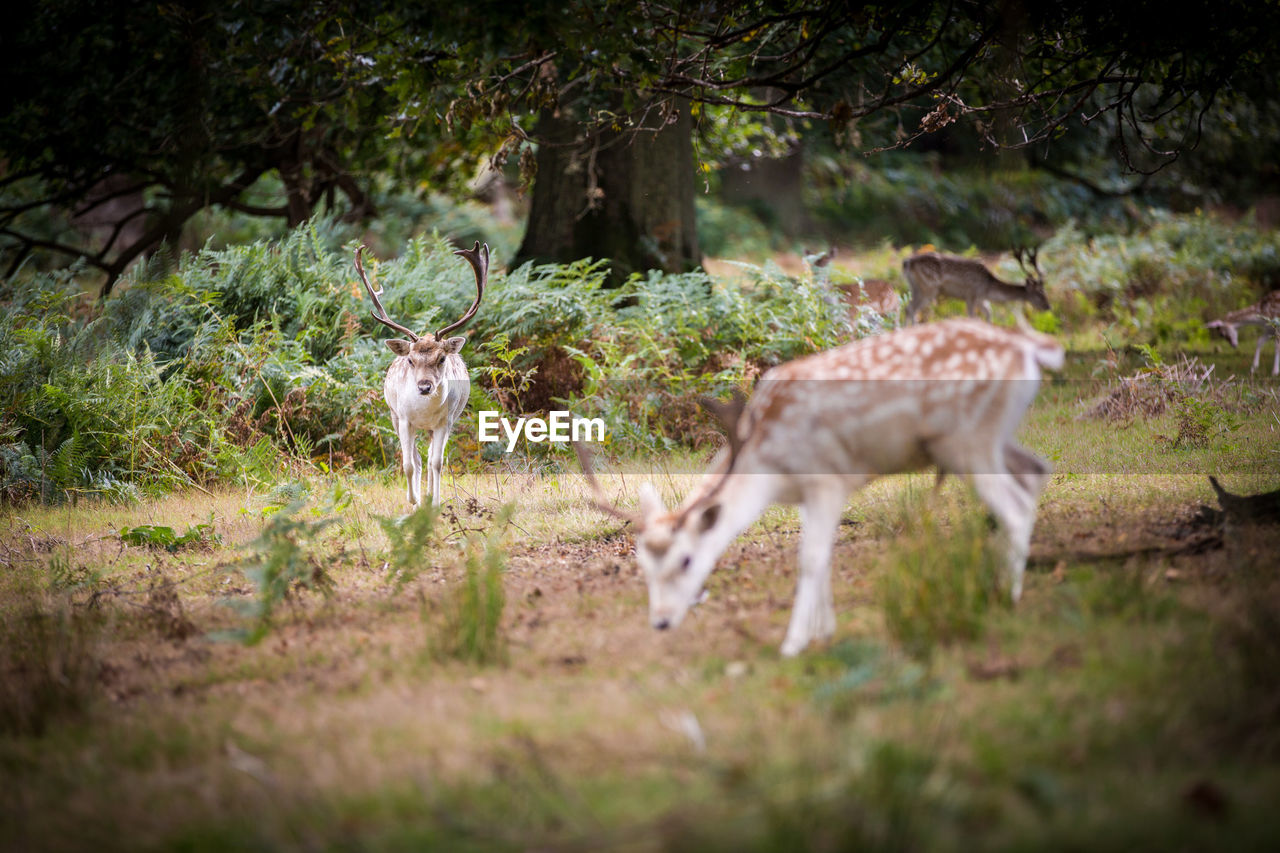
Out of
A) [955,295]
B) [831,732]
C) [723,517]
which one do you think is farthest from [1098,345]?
[831,732]

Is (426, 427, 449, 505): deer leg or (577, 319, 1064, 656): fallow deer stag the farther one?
(426, 427, 449, 505): deer leg

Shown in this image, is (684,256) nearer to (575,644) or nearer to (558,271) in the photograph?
Answer: (558,271)

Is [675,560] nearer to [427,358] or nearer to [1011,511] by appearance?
[1011,511]

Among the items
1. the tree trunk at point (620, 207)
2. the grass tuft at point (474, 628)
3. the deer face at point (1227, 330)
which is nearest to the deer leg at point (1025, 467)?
the grass tuft at point (474, 628)

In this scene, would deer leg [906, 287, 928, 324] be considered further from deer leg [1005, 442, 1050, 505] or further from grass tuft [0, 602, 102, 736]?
grass tuft [0, 602, 102, 736]

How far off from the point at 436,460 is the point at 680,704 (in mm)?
4395

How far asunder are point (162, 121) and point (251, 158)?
1.30 m

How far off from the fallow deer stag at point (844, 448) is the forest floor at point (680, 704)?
10.0 inches

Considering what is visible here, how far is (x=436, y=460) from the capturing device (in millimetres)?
7898

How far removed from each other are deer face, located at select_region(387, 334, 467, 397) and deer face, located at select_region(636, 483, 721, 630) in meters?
3.34

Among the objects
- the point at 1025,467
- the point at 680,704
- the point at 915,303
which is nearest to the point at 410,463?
the point at 680,704

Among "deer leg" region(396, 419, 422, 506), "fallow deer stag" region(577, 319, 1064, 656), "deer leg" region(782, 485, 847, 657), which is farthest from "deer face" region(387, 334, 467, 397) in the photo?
"deer leg" region(782, 485, 847, 657)

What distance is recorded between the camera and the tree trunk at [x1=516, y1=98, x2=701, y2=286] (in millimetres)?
12500

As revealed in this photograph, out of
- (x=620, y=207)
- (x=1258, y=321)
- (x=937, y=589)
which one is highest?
(x=620, y=207)
